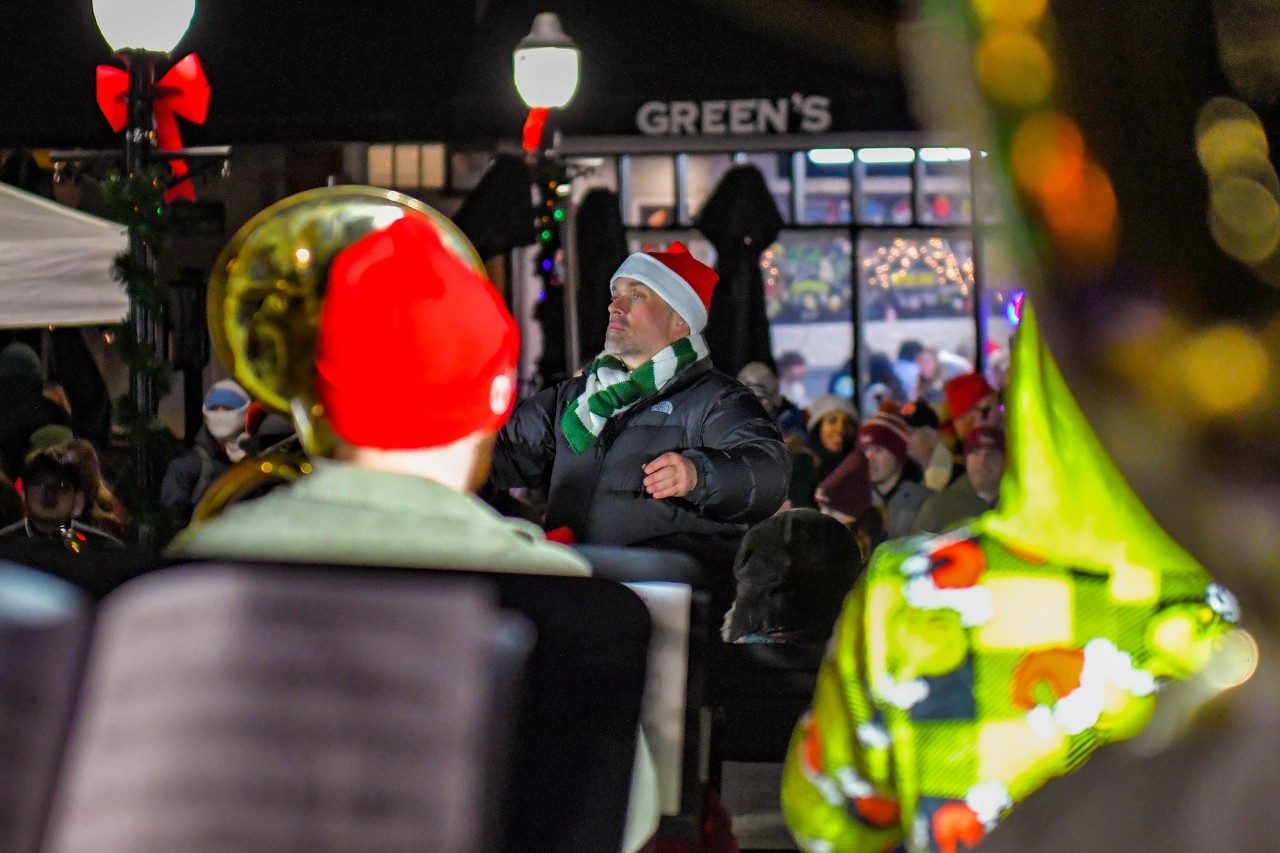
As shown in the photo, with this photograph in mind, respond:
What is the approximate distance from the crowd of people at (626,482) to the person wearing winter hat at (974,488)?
15 millimetres

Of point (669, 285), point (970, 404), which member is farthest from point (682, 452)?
point (970, 404)

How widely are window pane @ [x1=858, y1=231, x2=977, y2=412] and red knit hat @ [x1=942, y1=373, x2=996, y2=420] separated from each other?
4.81 m

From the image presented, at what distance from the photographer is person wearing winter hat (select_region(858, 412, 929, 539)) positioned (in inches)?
367

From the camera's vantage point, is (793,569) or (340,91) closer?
(793,569)

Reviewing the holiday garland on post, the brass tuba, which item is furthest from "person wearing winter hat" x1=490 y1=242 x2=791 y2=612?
the holiday garland on post

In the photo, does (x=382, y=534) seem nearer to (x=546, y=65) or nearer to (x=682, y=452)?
(x=682, y=452)

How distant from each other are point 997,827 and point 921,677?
43cm

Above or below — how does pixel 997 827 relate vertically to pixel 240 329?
below

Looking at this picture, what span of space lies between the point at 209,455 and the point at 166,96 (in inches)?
67.4

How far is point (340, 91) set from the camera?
30.9ft

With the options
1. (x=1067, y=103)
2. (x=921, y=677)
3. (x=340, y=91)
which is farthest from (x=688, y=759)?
(x=340, y=91)

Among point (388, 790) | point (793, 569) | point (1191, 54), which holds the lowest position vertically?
point (793, 569)

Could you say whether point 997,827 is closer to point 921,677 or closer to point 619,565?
point 921,677

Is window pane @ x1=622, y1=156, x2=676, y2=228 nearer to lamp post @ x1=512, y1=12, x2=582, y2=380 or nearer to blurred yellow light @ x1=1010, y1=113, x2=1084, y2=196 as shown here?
lamp post @ x1=512, y1=12, x2=582, y2=380
